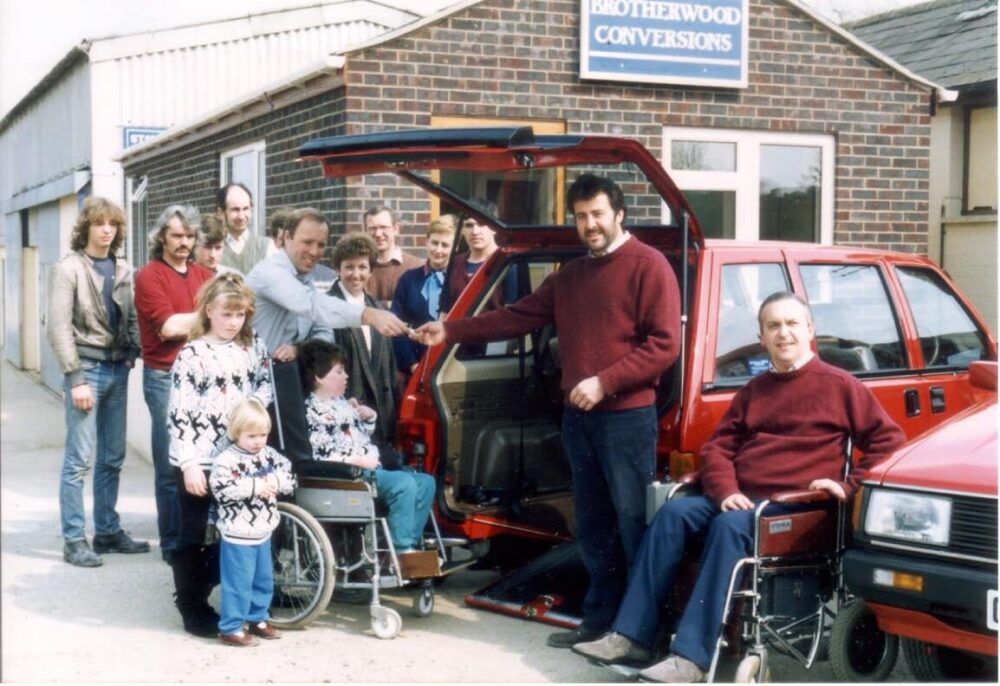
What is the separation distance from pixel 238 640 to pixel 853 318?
3.09 meters

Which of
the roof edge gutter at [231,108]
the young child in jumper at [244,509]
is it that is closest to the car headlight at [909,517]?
the young child in jumper at [244,509]

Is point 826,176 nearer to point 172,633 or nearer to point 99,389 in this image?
point 99,389

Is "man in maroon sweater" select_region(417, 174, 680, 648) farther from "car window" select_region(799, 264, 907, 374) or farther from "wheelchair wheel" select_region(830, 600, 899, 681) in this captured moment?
"car window" select_region(799, 264, 907, 374)

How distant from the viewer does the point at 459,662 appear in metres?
5.30

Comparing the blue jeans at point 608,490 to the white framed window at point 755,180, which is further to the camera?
the white framed window at point 755,180

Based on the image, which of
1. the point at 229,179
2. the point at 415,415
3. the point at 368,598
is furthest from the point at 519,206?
the point at 229,179

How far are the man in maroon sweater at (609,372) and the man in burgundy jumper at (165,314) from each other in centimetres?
218

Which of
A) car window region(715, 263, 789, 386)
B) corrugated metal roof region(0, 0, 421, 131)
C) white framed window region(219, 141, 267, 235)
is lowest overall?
car window region(715, 263, 789, 386)

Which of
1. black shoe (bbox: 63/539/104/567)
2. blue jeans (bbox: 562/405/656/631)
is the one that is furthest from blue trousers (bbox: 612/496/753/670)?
black shoe (bbox: 63/539/104/567)

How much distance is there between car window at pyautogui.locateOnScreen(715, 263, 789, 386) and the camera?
17.7ft

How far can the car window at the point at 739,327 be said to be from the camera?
17.7 ft

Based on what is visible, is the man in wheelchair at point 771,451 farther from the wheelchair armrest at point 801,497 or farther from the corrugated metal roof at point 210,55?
the corrugated metal roof at point 210,55

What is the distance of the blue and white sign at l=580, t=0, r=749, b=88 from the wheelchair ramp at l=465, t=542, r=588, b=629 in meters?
4.80

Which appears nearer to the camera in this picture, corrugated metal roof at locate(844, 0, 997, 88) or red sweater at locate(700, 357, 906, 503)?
red sweater at locate(700, 357, 906, 503)
